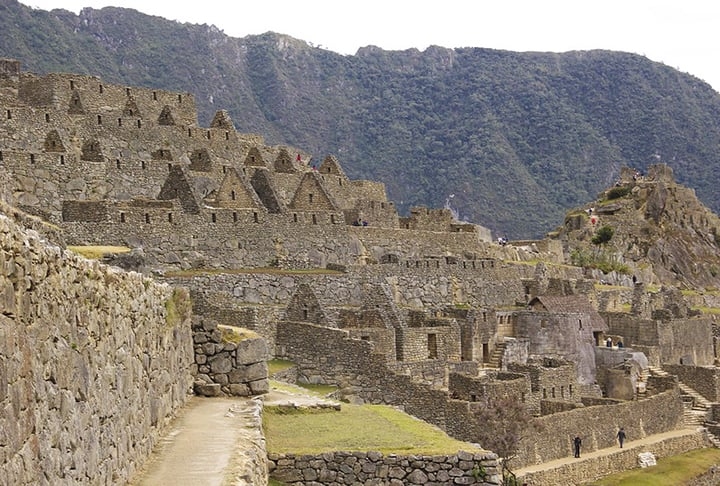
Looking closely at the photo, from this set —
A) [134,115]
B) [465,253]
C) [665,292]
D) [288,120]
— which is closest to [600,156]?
[288,120]

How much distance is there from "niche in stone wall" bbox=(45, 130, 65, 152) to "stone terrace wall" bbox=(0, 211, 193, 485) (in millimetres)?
24042

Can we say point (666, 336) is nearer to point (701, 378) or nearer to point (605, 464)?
point (701, 378)

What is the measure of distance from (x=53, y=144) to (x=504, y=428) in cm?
1669

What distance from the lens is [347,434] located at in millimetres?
13242

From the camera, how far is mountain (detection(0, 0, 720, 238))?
11938cm

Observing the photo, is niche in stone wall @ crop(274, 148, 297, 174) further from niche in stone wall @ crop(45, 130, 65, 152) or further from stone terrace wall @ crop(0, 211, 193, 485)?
stone terrace wall @ crop(0, 211, 193, 485)

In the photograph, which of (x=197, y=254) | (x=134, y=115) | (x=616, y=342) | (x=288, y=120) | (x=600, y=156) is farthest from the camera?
(x=600, y=156)

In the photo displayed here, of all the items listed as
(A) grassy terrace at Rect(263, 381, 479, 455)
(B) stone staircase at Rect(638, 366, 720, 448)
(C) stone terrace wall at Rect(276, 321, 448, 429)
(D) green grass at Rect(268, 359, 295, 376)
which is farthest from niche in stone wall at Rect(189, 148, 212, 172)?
(A) grassy terrace at Rect(263, 381, 479, 455)

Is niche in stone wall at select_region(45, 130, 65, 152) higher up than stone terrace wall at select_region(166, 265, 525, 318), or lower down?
higher up

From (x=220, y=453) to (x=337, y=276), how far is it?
2294 cm

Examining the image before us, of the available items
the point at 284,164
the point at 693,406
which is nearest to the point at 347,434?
the point at 284,164

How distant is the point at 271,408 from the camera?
14.5 metres

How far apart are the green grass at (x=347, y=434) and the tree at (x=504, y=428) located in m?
11.3

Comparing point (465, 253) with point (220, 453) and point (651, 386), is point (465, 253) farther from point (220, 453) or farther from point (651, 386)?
point (220, 453)
